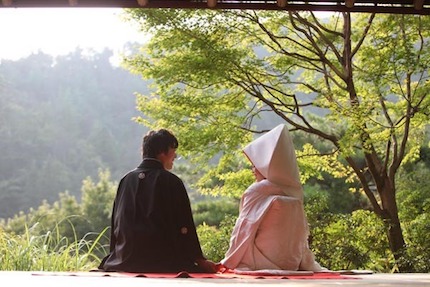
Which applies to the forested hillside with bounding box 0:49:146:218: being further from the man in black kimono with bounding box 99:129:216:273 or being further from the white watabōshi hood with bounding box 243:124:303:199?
the man in black kimono with bounding box 99:129:216:273

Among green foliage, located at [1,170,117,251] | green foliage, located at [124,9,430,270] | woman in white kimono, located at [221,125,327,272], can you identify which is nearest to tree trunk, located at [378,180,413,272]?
green foliage, located at [124,9,430,270]

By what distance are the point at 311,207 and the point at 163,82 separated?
255 cm

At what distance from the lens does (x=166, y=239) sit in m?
4.20

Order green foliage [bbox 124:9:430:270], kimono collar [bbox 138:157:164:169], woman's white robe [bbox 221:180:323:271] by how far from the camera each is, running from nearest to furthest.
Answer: kimono collar [bbox 138:157:164:169], woman's white robe [bbox 221:180:323:271], green foliage [bbox 124:9:430:270]

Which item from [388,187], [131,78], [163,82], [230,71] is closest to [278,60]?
[230,71]

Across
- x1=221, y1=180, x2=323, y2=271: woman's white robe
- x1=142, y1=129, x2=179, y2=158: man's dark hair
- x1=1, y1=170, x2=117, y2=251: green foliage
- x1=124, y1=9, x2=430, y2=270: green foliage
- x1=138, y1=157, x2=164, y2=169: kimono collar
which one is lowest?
x1=1, y1=170, x2=117, y2=251: green foliage

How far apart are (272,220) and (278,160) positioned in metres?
0.41

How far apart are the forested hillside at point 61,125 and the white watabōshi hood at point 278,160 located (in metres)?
21.1

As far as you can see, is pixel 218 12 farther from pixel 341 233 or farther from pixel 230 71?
pixel 341 233

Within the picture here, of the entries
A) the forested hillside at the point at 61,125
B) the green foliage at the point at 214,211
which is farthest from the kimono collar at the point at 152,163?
the forested hillside at the point at 61,125

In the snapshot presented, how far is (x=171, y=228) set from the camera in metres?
4.22

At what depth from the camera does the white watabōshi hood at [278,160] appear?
4.84 metres

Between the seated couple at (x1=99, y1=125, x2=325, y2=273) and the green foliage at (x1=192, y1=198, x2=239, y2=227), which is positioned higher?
the seated couple at (x1=99, y1=125, x2=325, y2=273)

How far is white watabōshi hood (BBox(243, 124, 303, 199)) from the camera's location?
15.9 ft
